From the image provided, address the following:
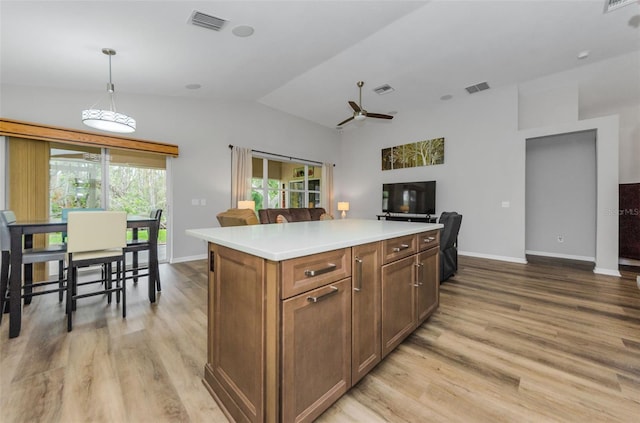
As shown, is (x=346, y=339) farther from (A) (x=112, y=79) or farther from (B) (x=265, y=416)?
(A) (x=112, y=79)

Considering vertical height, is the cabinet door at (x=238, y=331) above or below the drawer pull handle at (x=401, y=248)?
below

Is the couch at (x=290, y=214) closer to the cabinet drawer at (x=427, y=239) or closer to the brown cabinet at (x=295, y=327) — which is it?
the cabinet drawer at (x=427, y=239)

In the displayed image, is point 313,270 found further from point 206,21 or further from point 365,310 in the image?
→ point 206,21

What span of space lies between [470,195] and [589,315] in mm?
3318

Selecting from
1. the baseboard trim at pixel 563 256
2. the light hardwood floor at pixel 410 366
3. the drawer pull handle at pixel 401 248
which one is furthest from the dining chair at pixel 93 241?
the baseboard trim at pixel 563 256

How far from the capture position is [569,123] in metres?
4.33

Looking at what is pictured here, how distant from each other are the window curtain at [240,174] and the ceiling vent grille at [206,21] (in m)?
2.89

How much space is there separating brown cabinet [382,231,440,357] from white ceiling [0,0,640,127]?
2628 mm

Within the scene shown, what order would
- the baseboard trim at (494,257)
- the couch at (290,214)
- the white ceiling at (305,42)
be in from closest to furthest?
the white ceiling at (305,42), the baseboard trim at (494,257), the couch at (290,214)

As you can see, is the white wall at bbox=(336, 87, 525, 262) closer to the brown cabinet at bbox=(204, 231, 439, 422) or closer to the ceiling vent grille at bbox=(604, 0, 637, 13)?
the ceiling vent grille at bbox=(604, 0, 637, 13)

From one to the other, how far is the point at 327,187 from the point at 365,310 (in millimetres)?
6264

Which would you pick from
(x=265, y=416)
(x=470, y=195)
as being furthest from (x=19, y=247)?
(x=470, y=195)

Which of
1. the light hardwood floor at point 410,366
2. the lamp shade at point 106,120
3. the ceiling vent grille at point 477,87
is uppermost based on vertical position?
the ceiling vent grille at point 477,87

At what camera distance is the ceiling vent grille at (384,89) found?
4875 millimetres
